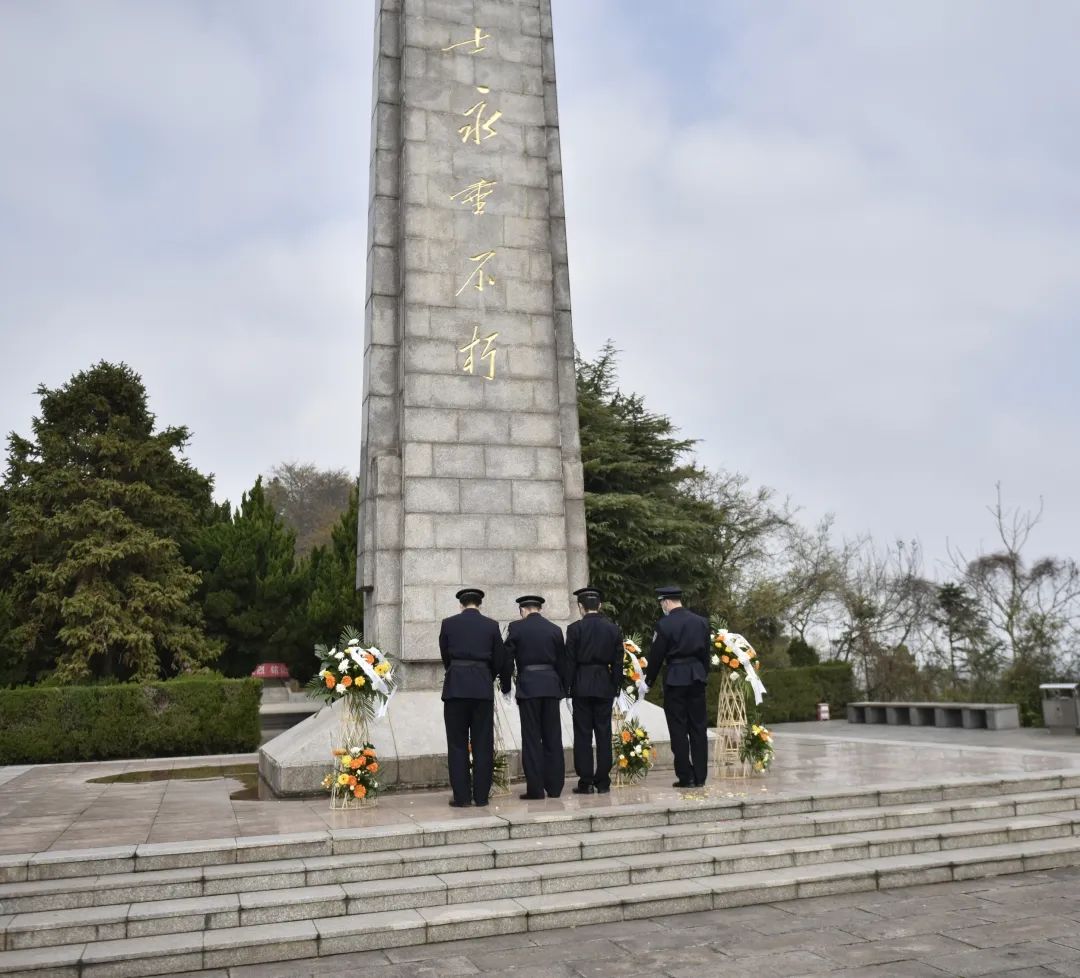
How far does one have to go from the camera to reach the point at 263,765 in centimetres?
969

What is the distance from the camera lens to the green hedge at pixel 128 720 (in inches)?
566

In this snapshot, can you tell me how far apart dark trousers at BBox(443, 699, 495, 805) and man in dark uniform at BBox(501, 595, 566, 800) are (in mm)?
344

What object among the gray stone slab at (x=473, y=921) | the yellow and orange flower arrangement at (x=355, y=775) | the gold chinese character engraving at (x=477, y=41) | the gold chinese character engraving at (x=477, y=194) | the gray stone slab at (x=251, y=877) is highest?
the gold chinese character engraving at (x=477, y=41)

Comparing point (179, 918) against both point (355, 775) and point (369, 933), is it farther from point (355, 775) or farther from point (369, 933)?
point (355, 775)

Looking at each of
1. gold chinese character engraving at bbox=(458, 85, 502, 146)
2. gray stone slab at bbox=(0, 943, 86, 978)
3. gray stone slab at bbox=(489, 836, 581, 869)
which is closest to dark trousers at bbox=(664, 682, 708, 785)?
gray stone slab at bbox=(489, 836, 581, 869)

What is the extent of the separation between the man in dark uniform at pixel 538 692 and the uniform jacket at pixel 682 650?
855 mm

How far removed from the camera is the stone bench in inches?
657

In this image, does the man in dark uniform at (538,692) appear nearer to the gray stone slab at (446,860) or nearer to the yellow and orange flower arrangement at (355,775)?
the yellow and orange flower arrangement at (355,775)

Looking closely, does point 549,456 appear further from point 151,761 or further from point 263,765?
point 151,761

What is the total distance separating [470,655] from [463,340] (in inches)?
165

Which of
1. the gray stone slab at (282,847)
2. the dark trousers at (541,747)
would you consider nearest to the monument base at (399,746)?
the dark trousers at (541,747)

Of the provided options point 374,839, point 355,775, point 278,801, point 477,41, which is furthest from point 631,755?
point 477,41

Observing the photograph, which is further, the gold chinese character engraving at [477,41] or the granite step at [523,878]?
the gold chinese character engraving at [477,41]

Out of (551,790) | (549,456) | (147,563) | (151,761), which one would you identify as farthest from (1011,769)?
(147,563)
